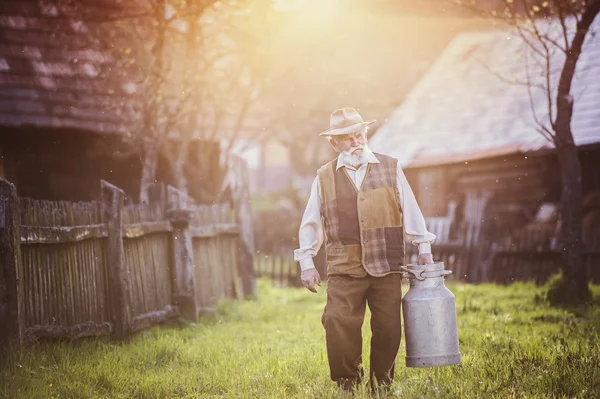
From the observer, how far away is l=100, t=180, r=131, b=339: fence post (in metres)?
7.48

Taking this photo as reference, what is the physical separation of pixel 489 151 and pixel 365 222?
11.0m

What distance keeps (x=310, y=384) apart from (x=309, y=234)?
1.09m

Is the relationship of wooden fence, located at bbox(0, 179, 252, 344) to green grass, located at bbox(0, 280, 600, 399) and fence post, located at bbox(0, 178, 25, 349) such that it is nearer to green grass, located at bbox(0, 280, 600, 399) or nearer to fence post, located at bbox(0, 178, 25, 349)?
fence post, located at bbox(0, 178, 25, 349)

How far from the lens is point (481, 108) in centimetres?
1708

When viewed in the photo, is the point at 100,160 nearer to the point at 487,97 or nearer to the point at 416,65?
the point at 487,97

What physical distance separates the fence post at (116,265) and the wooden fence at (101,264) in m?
0.01

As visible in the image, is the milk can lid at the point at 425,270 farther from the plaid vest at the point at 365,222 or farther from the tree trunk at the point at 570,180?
the tree trunk at the point at 570,180

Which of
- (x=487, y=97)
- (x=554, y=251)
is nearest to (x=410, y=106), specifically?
(x=487, y=97)

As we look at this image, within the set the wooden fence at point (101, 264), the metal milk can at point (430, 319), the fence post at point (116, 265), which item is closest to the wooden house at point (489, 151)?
the wooden fence at point (101, 264)

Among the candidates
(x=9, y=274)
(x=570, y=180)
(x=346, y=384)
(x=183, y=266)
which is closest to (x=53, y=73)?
(x=183, y=266)

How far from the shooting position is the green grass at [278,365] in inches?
200

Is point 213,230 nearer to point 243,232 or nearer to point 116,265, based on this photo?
point 243,232

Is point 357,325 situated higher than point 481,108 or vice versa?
point 481,108

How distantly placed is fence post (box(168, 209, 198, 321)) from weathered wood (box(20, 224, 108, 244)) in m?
1.50
